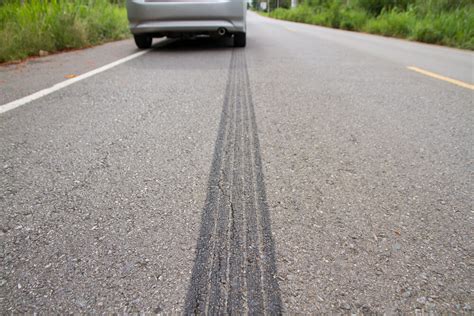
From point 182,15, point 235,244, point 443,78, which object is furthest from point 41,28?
point 443,78

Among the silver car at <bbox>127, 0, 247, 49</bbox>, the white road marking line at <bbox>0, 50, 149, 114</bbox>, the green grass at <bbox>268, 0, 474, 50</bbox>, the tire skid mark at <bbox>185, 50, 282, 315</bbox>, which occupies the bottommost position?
the tire skid mark at <bbox>185, 50, 282, 315</bbox>

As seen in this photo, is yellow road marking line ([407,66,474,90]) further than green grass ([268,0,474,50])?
No

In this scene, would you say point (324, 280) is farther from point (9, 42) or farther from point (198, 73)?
point (9, 42)

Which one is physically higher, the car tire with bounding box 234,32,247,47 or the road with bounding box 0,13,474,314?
the car tire with bounding box 234,32,247,47

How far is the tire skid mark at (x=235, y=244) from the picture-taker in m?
0.87

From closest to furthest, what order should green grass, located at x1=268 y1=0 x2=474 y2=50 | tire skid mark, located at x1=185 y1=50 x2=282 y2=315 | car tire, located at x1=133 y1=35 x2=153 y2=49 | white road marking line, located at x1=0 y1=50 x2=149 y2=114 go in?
tire skid mark, located at x1=185 y1=50 x2=282 y2=315 → white road marking line, located at x1=0 y1=50 x2=149 y2=114 → car tire, located at x1=133 y1=35 x2=153 y2=49 → green grass, located at x1=268 y1=0 x2=474 y2=50

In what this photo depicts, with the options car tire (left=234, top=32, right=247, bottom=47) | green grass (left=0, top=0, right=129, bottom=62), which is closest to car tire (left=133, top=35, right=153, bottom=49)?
green grass (left=0, top=0, right=129, bottom=62)

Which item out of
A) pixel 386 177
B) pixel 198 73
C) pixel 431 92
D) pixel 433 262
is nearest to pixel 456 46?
pixel 431 92

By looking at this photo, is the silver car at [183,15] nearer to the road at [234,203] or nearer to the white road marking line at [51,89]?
the white road marking line at [51,89]

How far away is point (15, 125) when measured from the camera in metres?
2.07

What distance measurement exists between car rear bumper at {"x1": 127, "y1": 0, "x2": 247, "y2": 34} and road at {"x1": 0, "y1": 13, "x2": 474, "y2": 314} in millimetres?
2310

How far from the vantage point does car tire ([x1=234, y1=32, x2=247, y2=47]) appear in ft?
18.4

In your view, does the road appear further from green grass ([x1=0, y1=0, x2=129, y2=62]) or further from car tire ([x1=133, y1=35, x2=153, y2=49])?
car tire ([x1=133, y1=35, x2=153, y2=49])

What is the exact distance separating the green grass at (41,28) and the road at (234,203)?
2001mm
